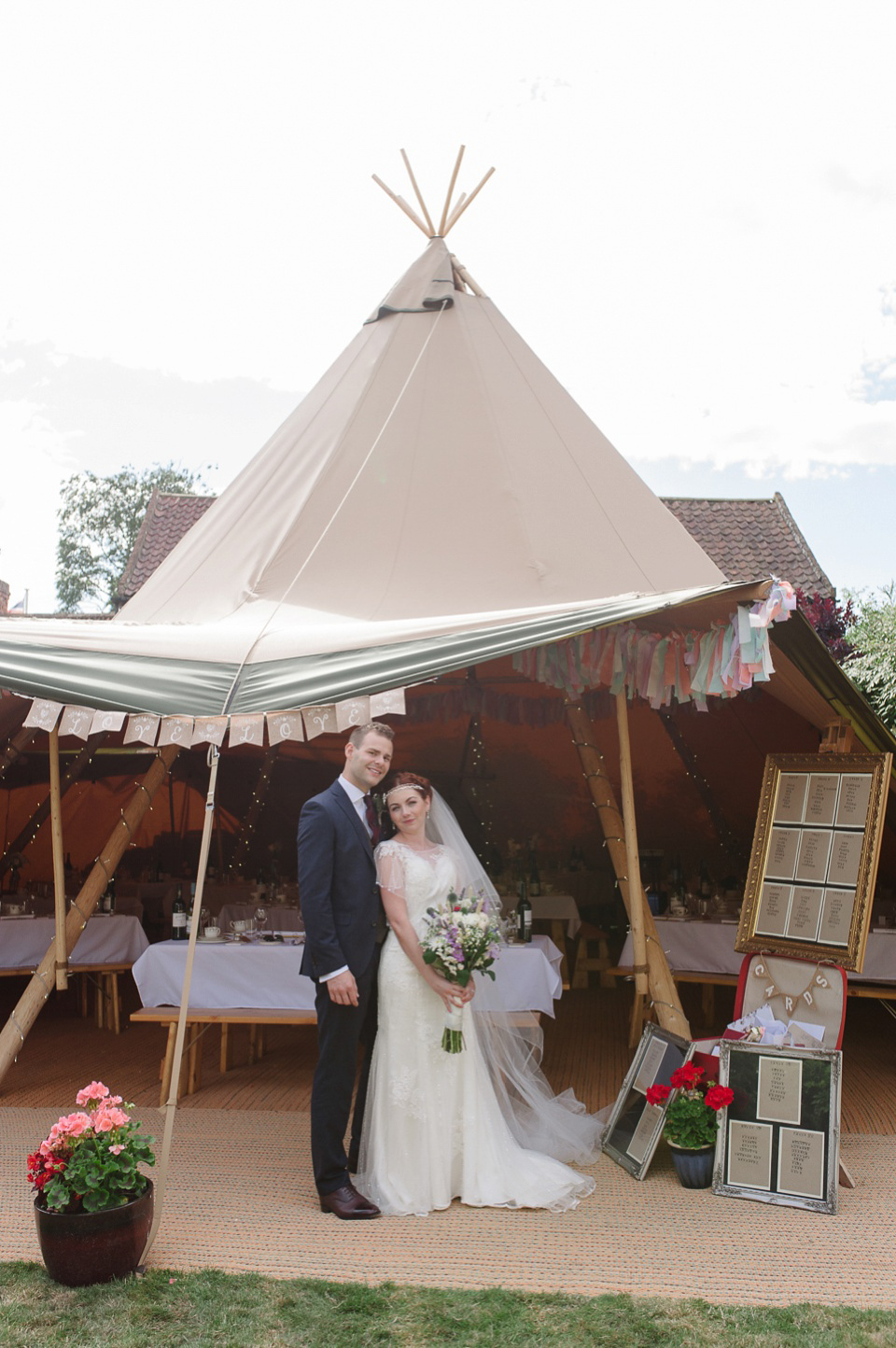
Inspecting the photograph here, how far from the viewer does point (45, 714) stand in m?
4.26

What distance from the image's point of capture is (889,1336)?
2930 mm

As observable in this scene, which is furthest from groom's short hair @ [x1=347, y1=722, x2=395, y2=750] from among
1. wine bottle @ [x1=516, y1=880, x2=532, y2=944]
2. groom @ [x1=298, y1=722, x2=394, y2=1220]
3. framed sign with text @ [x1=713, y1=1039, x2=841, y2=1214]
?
wine bottle @ [x1=516, y1=880, x2=532, y2=944]

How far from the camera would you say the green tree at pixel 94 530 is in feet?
109

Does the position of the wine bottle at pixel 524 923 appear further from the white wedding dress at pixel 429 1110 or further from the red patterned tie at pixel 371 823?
the red patterned tie at pixel 371 823

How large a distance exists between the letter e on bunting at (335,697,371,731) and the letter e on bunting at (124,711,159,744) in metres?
0.69

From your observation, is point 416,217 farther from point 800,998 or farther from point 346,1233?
point 346,1233

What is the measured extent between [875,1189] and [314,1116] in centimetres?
218

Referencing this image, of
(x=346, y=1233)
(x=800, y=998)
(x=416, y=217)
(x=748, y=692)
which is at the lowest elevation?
(x=346, y=1233)

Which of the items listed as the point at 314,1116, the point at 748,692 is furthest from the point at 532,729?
the point at 314,1116

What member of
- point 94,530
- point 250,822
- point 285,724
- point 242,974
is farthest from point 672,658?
point 94,530

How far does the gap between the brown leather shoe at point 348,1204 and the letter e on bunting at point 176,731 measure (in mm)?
1683

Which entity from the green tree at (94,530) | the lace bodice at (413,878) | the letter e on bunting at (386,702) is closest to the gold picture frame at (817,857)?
the lace bodice at (413,878)

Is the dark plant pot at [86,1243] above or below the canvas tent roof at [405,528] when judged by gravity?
below

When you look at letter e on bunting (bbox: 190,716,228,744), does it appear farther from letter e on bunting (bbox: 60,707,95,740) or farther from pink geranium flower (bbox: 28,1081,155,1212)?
pink geranium flower (bbox: 28,1081,155,1212)
